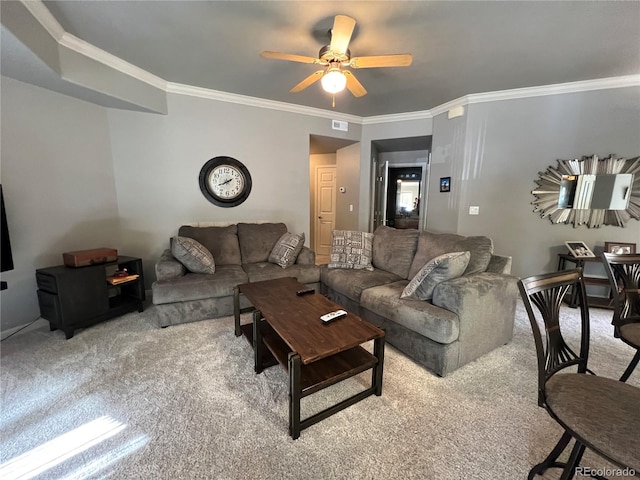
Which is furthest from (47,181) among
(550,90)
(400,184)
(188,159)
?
(550,90)

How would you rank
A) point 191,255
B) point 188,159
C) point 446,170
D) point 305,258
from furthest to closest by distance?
point 446,170 → point 188,159 → point 305,258 → point 191,255

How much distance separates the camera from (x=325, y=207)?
5.84 m

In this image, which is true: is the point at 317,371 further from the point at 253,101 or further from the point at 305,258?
the point at 253,101

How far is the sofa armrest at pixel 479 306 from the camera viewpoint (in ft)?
6.38

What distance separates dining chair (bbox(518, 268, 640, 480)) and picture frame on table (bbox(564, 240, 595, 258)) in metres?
2.47

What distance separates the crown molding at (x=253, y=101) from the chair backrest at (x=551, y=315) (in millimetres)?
3872

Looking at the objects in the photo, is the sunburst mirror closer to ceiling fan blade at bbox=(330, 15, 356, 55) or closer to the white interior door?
ceiling fan blade at bbox=(330, 15, 356, 55)

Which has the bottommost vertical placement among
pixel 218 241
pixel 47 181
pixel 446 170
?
pixel 218 241

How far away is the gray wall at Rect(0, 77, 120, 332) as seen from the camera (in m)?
2.47

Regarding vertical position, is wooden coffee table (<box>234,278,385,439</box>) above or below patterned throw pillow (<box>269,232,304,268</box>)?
below

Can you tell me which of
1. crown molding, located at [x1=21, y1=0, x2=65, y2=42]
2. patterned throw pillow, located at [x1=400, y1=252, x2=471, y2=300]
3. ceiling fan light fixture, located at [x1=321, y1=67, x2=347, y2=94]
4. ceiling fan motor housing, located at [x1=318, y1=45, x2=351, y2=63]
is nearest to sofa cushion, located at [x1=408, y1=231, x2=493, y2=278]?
patterned throw pillow, located at [x1=400, y1=252, x2=471, y2=300]

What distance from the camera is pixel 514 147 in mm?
3486

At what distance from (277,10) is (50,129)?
2.62m

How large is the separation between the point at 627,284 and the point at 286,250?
2947mm
